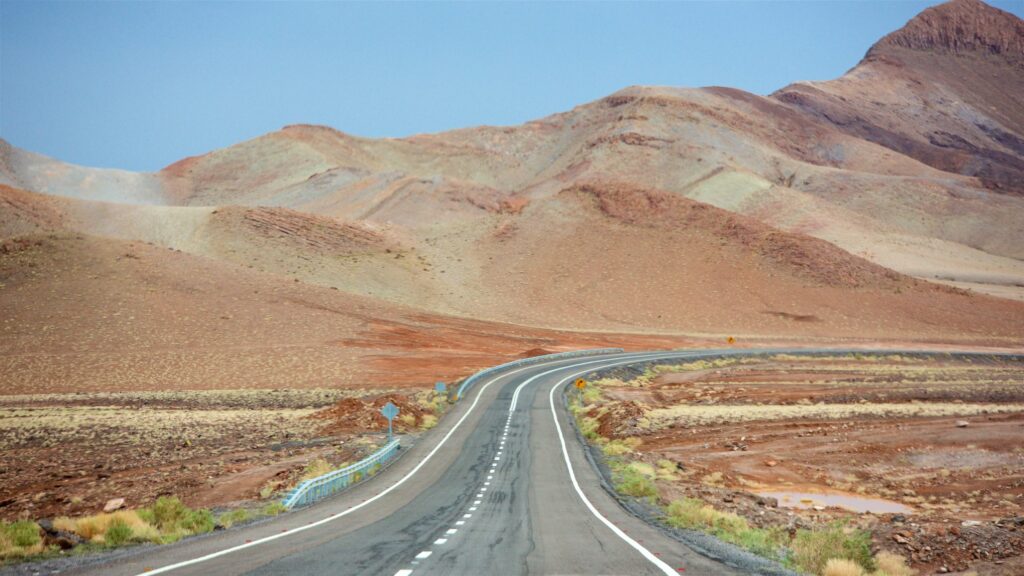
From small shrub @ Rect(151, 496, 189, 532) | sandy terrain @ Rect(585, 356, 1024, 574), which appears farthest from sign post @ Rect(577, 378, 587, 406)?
small shrub @ Rect(151, 496, 189, 532)

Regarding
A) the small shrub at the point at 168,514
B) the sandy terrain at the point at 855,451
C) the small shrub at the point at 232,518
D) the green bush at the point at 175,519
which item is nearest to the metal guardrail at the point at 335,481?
the small shrub at the point at 232,518

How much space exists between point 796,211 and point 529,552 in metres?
151

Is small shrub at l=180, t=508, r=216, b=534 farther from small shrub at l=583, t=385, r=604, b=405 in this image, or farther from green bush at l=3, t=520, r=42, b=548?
small shrub at l=583, t=385, r=604, b=405

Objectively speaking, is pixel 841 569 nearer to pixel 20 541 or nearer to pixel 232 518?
pixel 232 518

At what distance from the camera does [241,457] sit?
2783 cm

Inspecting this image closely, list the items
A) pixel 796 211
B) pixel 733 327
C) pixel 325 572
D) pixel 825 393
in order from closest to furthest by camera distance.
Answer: pixel 325 572, pixel 825 393, pixel 733 327, pixel 796 211

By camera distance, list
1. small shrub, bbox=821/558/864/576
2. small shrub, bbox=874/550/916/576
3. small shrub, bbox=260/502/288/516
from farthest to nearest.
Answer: small shrub, bbox=260/502/288/516, small shrub, bbox=874/550/916/576, small shrub, bbox=821/558/864/576

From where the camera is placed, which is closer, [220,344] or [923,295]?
[220,344]

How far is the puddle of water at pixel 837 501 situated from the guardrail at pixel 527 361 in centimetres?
2406

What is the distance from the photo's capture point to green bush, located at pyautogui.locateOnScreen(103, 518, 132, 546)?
13249mm

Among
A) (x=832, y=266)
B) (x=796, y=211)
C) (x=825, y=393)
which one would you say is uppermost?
(x=796, y=211)

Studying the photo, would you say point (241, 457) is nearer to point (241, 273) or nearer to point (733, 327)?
point (241, 273)

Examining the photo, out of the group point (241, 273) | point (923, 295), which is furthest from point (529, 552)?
point (923, 295)

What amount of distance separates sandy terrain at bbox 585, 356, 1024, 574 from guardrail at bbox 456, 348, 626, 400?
7.79 metres
